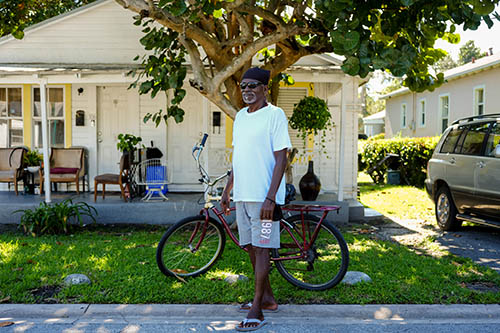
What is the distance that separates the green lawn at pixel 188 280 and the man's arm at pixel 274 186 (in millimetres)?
1179

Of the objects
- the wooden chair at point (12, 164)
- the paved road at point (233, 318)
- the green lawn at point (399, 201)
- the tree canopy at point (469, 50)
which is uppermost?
the tree canopy at point (469, 50)

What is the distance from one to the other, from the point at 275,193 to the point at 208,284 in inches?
63.6

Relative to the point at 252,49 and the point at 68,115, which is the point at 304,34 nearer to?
the point at 252,49

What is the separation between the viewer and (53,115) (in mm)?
10852

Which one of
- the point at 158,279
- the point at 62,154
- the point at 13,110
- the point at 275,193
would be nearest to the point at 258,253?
the point at 275,193

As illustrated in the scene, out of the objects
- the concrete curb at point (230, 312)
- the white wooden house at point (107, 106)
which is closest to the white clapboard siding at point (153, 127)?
the white wooden house at point (107, 106)

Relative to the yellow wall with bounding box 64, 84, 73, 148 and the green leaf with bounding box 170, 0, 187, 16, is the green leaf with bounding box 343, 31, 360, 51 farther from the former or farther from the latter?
the yellow wall with bounding box 64, 84, 73, 148

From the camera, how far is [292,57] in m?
7.30

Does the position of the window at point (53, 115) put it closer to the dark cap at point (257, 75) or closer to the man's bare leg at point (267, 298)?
the man's bare leg at point (267, 298)

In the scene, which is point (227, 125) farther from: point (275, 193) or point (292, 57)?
point (275, 193)

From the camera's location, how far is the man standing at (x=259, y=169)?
12.7ft

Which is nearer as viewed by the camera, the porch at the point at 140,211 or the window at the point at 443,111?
the porch at the point at 140,211

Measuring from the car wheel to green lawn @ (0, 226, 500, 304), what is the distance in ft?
5.20

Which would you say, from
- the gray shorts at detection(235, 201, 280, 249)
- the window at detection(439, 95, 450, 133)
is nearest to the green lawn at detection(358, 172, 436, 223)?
the gray shorts at detection(235, 201, 280, 249)
